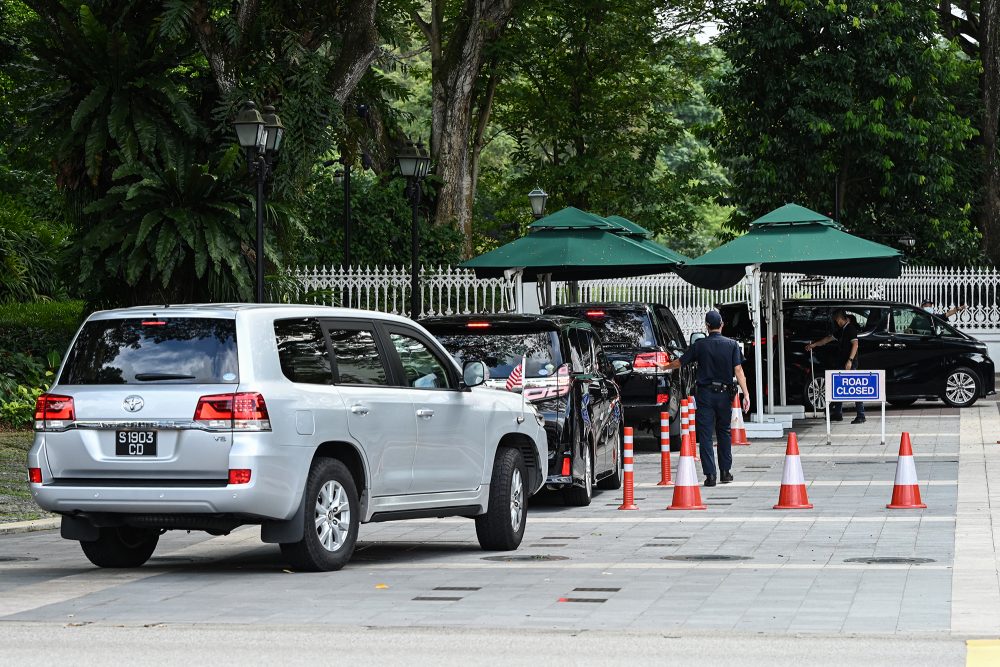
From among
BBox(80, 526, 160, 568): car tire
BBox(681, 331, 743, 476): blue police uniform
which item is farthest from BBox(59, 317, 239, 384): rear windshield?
BBox(681, 331, 743, 476): blue police uniform

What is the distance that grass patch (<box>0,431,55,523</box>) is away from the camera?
51.0 feet

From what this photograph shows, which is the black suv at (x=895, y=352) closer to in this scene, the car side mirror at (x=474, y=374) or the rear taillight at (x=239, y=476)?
the car side mirror at (x=474, y=374)

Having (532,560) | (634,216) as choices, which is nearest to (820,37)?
(634,216)

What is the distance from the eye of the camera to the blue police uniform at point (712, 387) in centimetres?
1670

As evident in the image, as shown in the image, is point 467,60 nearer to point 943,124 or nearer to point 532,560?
point 943,124

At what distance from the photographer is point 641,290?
115 feet

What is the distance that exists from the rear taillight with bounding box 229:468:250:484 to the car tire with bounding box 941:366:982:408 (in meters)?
20.7

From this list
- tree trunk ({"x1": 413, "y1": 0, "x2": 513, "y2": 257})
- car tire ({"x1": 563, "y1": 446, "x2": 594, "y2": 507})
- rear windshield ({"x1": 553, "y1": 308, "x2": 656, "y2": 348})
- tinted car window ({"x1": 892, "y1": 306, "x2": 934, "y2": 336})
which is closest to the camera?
car tire ({"x1": 563, "y1": 446, "x2": 594, "y2": 507})

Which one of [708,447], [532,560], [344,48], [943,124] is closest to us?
[532,560]

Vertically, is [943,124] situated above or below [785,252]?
above

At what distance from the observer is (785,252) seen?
23125 millimetres

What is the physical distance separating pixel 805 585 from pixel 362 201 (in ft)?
85.6

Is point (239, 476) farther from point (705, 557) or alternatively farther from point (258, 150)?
point (258, 150)

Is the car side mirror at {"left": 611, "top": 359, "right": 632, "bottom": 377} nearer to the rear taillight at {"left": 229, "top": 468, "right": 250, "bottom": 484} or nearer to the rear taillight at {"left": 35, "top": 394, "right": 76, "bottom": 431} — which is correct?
the rear taillight at {"left": 229, "top": 468, "right": 250, "bottom": 484}
